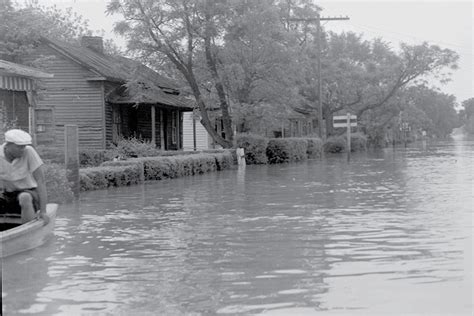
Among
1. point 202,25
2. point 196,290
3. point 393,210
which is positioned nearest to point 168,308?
point 196,290

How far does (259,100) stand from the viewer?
38.7 metres

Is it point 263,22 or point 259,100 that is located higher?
point 263,22

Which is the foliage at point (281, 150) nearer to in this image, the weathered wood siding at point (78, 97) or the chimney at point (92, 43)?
the weathered wood siding at point (78, 97)

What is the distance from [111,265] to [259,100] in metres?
30.4

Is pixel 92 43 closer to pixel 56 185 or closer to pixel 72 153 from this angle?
pixel 72 153

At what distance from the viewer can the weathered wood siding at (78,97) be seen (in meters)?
34.8

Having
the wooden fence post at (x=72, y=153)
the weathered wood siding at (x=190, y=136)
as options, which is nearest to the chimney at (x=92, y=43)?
the weathered wood siding at (x=190, y=136)

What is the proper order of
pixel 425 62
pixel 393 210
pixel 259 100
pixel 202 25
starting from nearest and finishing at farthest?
1. pixel 393 210
2. pixel 202 25
3. pixel 259 100
4. pixel 425 62

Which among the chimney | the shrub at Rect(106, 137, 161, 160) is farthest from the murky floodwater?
the chimney

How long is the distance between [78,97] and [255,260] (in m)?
27.7

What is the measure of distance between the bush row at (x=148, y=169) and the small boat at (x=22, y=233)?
10156 millimetres

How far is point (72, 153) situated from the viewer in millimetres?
17531

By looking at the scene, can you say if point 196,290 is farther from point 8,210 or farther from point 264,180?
point 264,180

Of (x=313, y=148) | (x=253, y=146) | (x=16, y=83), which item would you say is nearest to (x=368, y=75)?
(x=313, y=148)
